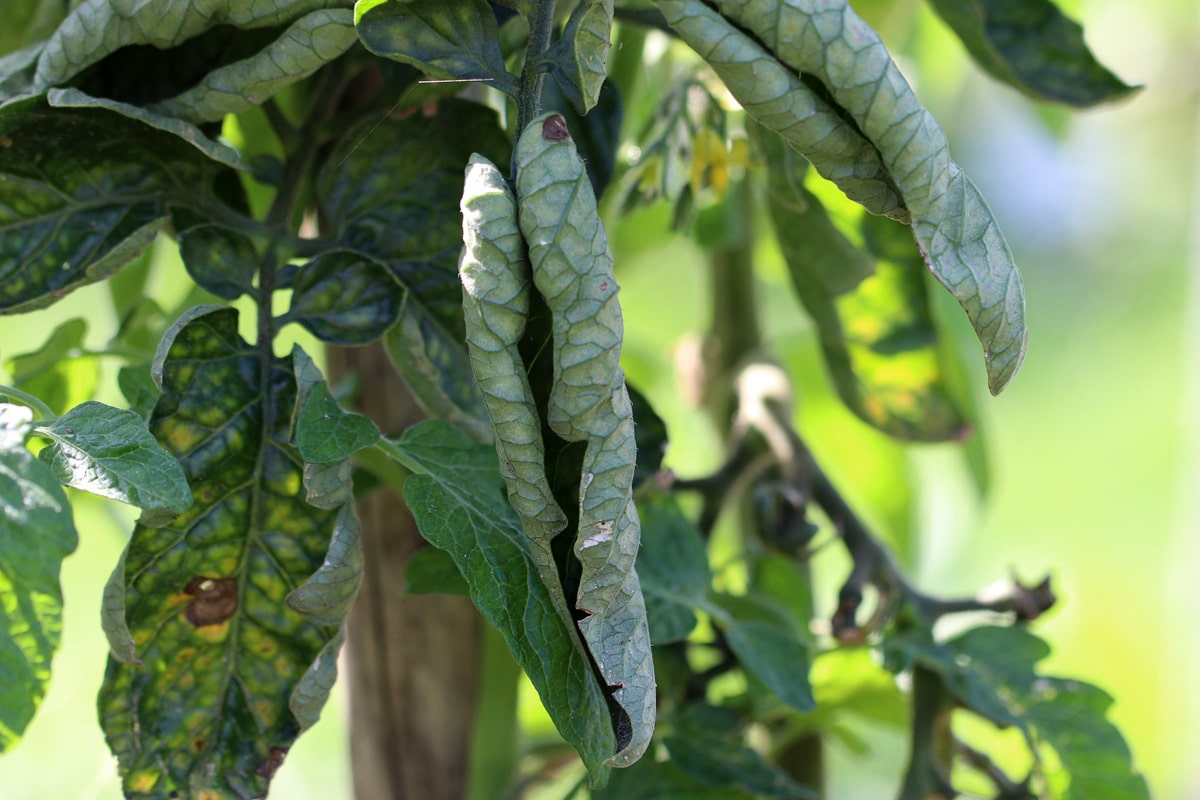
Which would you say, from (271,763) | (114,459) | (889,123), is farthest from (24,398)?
(889,123)

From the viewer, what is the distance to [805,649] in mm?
614

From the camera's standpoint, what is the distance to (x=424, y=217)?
0.52 meters

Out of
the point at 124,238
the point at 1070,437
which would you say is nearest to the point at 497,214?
the point at 124,238

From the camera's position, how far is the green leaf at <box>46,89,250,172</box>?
43 centimetres

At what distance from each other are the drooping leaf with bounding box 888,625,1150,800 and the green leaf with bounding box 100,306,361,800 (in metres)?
0.35

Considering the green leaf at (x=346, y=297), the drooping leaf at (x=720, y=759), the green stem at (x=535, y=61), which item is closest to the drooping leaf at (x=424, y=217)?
the green leaf at (x=346, y=297)

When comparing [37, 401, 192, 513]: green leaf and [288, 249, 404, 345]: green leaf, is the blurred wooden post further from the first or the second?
[37, 401, 192, 513]: green leaf

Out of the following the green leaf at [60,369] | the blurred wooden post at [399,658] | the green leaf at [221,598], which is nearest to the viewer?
the green leaf at [221,598]

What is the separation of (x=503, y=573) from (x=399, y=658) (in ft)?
1.16

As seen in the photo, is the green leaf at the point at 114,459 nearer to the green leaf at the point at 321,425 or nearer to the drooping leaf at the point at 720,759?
the green leaf at the point at 321,425

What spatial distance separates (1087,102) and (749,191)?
0.28 metres

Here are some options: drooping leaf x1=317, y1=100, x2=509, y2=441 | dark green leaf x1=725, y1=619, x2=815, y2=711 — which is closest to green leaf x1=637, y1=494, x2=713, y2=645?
A: dark green leaf x1=725, y1=619, x2=815, y2=711

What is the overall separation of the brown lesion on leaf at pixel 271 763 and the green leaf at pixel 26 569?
118 mm

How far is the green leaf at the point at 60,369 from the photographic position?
578 mm
